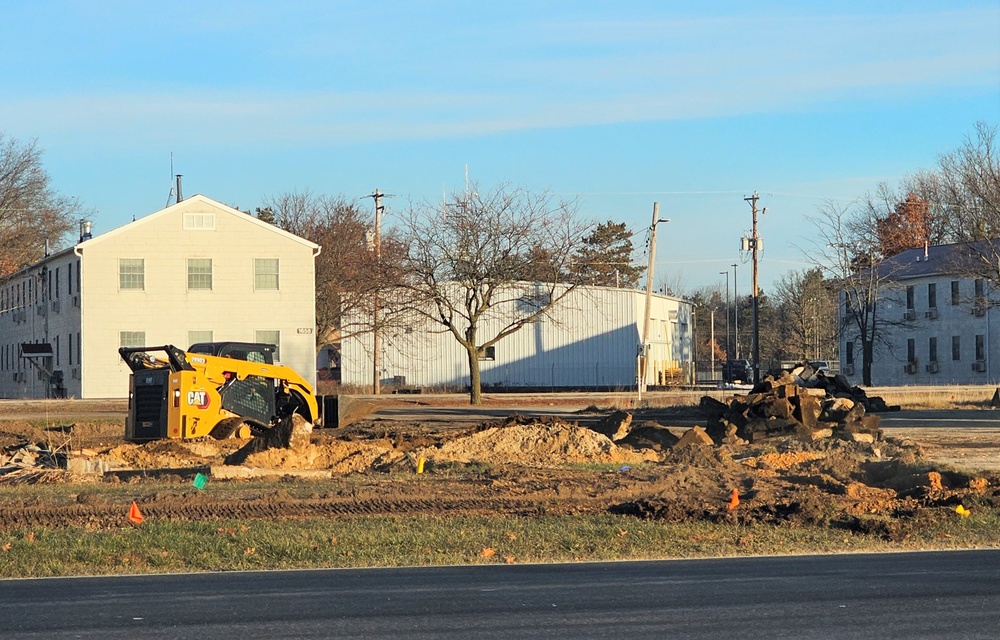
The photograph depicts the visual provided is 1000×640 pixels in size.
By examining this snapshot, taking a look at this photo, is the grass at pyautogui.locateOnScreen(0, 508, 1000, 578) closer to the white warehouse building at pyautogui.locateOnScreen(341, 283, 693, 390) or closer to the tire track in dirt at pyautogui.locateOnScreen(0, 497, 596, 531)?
the tire track in dirt at pyautogui.locateOnScreen(0, 497, 596, 531)

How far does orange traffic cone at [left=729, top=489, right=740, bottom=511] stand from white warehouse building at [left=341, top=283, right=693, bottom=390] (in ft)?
138

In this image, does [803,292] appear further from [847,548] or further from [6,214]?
[847,548]

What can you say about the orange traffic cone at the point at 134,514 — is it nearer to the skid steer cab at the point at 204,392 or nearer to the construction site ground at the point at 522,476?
the construction site ground at the point at 522,476

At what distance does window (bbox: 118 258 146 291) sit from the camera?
47.5 metres

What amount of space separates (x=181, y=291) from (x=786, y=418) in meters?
27.0

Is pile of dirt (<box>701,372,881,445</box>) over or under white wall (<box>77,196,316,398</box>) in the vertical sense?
under

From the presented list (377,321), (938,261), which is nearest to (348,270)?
(377,321)

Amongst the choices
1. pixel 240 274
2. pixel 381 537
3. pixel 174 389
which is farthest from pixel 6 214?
pixel 381 537

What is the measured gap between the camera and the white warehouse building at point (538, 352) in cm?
6144

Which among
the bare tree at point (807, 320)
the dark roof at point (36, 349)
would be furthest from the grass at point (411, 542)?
the bare tree at point (807, 320)

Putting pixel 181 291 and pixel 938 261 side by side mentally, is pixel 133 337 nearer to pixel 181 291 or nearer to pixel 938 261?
pixel 181 291

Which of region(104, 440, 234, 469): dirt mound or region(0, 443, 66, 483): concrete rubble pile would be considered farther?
region(104, 440, 234, 469): dirt mound

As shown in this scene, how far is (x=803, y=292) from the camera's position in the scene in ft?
339

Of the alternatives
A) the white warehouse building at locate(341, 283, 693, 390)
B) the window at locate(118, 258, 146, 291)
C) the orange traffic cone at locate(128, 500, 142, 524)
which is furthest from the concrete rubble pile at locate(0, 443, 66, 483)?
the white warehouse building at locate(341, 283, 693, 390)
